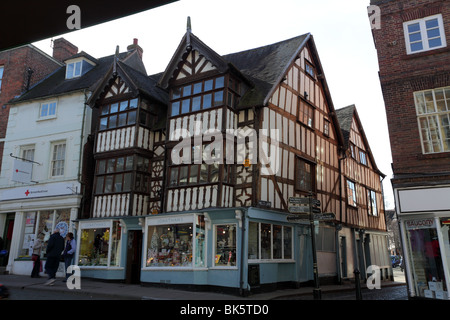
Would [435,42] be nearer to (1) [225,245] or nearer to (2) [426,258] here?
(2) [426,258]

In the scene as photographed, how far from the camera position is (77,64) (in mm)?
20766

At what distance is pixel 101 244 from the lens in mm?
15750

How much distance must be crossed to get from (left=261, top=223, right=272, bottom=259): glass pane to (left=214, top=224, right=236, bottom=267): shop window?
128 cm

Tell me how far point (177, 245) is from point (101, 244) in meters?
4.12

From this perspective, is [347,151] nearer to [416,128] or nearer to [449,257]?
[416,128]


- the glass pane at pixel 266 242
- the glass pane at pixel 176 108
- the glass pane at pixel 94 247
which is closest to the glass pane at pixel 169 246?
the glass pane at pixel 94 247

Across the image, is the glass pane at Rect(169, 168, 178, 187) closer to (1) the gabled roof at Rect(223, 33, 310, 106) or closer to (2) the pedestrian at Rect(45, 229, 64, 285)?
(1) the gabled roof at Rect(223, 33, 310, 106)

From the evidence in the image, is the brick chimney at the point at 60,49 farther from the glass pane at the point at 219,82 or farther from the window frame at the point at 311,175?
the window frame at the point at 311,175

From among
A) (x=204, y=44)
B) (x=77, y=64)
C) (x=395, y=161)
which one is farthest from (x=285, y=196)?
(x=77, y=64)

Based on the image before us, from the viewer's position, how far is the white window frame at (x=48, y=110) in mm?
18938

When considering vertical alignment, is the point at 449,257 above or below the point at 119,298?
above

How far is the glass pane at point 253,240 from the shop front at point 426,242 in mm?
4894

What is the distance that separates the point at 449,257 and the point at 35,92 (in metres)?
20.7

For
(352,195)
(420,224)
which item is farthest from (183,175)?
(352,195)
